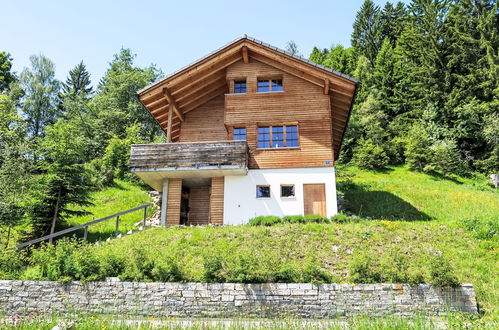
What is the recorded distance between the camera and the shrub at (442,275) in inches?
424

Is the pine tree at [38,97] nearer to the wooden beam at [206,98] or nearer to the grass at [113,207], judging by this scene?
the grass at [113,207]

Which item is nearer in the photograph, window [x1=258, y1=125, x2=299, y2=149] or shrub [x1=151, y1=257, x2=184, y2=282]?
shrub [x1=151, y1=257, x2=184, y2=282]

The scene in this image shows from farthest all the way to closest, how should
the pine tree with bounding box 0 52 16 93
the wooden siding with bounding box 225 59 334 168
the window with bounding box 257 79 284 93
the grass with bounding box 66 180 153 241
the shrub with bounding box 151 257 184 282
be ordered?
the pine tree with bounding box 0 52 16 93 → the window with bounding box 257 79 284 93 → the grass with bounding box 66 180 153 241 → the wooden siding with bounding box 225 59 334 168 → the shrub with bounding box 151 257 184 282

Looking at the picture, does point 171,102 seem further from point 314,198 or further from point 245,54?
point 314,198

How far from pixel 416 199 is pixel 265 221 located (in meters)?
13.3

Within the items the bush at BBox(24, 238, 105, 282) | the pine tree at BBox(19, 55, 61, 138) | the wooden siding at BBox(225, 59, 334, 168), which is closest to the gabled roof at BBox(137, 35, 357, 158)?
the wooden siding at BBox(225, 59, 334, 168)

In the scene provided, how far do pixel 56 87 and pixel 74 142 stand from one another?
111 ft

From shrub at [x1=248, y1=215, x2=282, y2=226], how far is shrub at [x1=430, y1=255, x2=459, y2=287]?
7298mm

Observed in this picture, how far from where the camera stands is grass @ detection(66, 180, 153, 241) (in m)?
20.2

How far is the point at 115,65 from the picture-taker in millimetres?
48156

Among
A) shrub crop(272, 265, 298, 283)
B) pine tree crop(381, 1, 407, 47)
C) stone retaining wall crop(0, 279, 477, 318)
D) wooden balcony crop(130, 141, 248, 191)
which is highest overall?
pine tree crop(381, 1, 407, 47)

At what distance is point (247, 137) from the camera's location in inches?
784

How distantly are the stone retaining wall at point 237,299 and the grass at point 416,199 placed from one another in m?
8.15

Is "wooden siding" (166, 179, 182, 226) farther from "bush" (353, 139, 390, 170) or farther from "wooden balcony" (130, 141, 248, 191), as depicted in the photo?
"bush" (353, 139, 390, 170)
